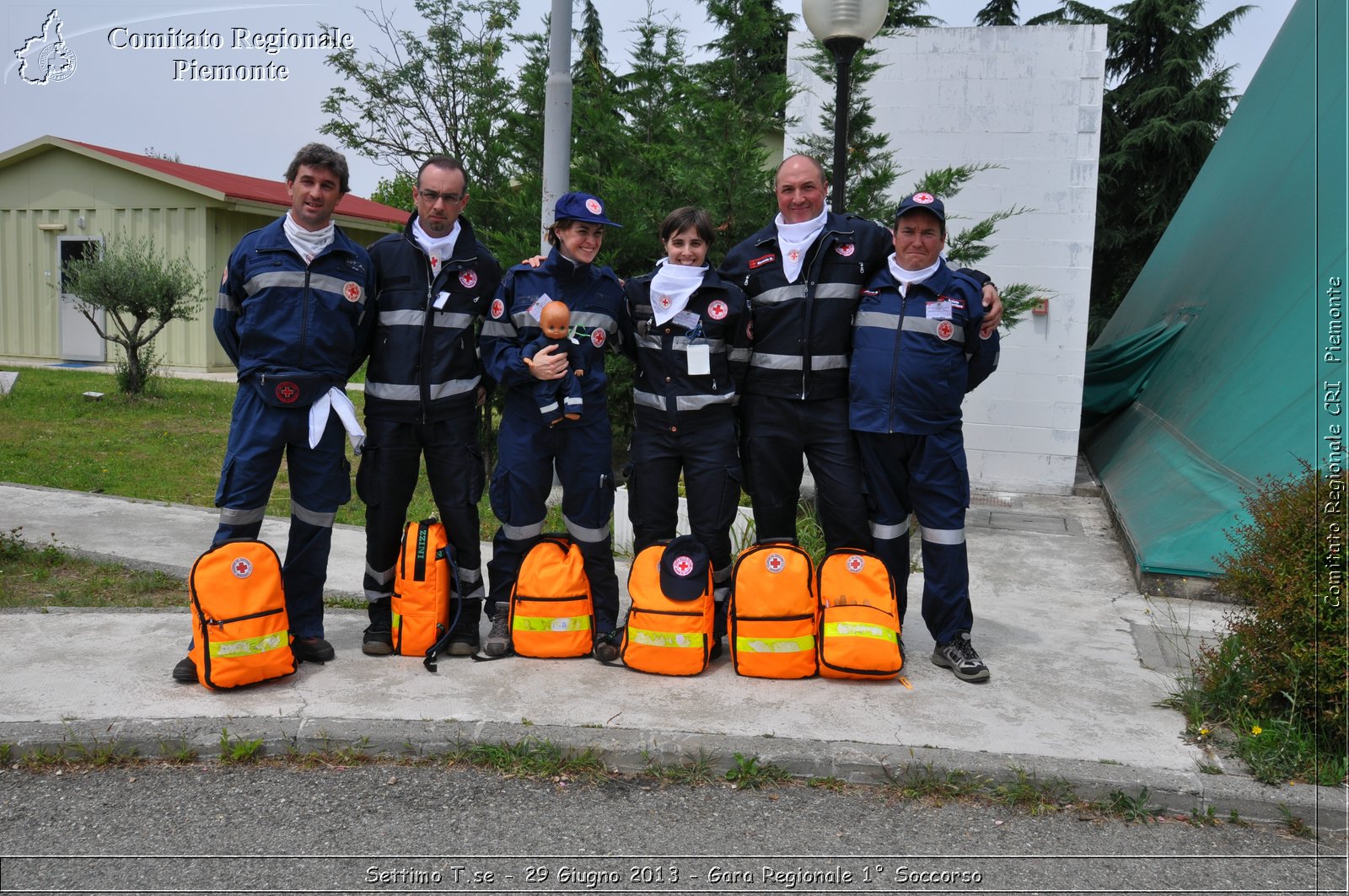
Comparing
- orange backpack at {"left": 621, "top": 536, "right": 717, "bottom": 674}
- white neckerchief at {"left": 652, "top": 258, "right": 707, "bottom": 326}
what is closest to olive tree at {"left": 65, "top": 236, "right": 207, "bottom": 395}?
white neckerchief at {"left": 652, "top": 258, "right": 707, "bottom": 326}

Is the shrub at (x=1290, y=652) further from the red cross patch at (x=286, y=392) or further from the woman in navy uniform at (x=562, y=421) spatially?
the red cross patch at (x=286, y=392)

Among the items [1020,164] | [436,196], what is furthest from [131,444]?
[1020,164]

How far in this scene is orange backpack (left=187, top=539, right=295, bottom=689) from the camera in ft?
13.9

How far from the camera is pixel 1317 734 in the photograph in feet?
12.6

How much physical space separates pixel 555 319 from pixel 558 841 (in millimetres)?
2211

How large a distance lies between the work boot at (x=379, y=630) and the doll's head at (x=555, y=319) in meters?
1.50

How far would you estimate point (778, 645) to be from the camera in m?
4.56

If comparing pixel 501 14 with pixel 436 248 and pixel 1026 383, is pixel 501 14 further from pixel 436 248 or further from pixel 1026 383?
pixel 436 248

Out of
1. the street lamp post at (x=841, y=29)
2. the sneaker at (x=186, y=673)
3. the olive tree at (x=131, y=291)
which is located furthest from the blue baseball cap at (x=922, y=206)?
the olive tree at (x=131, y=291)

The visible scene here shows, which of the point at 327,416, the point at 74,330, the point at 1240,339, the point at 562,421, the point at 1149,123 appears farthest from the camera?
the point at 1149,123

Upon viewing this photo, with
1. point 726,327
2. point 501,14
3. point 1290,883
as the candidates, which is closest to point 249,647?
point 726,327

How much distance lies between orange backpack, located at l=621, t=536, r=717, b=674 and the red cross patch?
167 cm

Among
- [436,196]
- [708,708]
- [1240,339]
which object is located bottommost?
[708,708]

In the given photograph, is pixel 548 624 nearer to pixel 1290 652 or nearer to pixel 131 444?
pixel 1290 652
